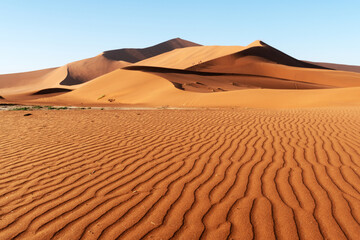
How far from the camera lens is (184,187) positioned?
3.77m

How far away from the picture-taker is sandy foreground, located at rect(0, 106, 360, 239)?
9.21ft

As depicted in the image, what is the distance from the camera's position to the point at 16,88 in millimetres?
79688

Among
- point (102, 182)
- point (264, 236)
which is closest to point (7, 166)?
point (102, 182)

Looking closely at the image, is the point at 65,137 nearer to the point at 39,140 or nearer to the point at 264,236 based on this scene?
the point at 39,140

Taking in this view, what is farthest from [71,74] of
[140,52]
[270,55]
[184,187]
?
[184,187]

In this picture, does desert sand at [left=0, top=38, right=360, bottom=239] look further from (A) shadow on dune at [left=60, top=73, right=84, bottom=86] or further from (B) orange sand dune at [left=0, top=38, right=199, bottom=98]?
(A) shadow on dune at [left=60, top=73, right=84, bottom=86]

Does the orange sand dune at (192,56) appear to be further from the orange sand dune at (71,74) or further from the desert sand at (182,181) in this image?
the desert sand at (182,181)

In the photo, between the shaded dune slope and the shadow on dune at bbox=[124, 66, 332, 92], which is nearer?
the shadow on dune at bbox=[124, 66, 332, 92]

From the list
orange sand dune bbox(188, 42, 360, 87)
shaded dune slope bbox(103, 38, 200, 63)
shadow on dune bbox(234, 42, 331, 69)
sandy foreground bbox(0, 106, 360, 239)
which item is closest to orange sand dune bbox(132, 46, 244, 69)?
shadow on dune bbox(234, 42, 331, 69)

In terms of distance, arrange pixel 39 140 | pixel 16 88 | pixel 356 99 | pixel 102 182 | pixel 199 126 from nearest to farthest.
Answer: pixel 102 182, pixel 39 140, pixel 199 126, pixel 356 99, pixel 16 88

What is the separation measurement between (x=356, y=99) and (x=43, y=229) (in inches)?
813

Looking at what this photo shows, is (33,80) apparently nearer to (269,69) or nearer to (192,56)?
(192,56)

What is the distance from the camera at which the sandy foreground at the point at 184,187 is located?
2807 millimetres

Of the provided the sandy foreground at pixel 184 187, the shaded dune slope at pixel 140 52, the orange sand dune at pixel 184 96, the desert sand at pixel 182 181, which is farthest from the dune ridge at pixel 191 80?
the sandy foreground at pixel 184 187
